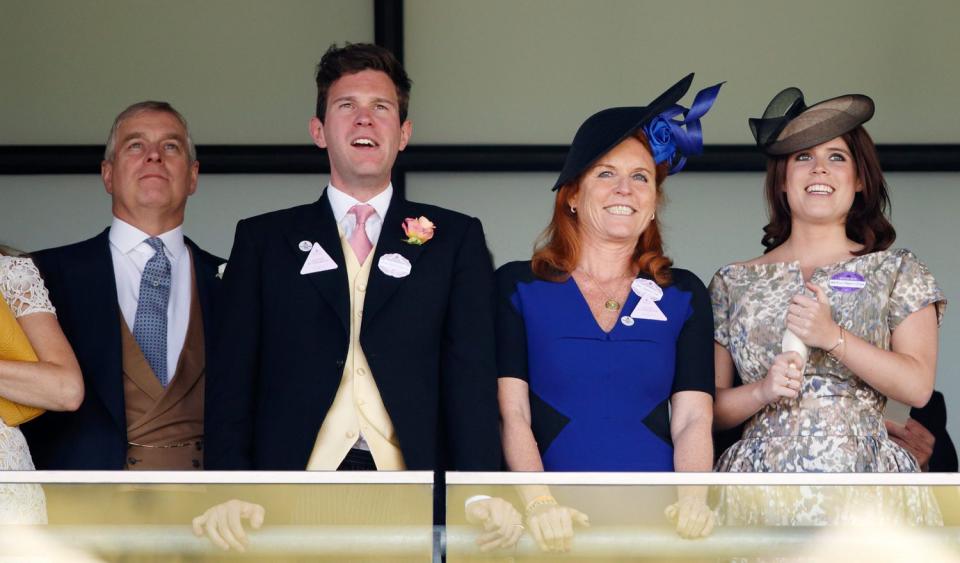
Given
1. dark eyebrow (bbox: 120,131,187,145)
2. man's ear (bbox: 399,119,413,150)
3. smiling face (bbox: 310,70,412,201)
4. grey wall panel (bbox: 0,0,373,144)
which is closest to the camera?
smiling face (bbox: 310,70,412,201)

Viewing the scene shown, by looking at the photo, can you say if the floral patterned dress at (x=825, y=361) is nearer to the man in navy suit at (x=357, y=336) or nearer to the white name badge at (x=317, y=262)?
the man in navy suit at (x=357, y=336)

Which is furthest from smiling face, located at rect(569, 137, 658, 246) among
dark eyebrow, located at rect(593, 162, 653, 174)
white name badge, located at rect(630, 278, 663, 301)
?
white name badge, located at rect(630, 278, 663, 301)

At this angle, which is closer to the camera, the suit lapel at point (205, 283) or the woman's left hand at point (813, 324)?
the woman's left hand at point (813, 324)

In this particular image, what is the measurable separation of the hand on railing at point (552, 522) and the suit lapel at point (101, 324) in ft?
4.47

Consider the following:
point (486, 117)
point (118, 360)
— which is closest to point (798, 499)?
point (118, 360)

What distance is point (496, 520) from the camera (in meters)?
2.62

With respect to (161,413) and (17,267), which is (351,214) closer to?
(161,413)

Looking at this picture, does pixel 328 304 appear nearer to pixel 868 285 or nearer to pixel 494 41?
pixel 868 285

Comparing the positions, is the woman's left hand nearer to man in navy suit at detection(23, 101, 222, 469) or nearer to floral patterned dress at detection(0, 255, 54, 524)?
man in navy suit at detection(23, 101, 222, 469)

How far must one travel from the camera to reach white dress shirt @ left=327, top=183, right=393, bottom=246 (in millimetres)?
3549

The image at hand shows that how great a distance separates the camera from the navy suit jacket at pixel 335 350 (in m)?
3.32

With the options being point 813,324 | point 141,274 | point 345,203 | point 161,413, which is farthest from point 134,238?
point 813,324

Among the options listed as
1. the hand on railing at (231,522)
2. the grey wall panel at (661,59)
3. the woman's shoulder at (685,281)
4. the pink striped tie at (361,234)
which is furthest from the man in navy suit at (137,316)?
the grey wall panel at (661,59)

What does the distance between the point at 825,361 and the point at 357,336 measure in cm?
114
